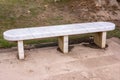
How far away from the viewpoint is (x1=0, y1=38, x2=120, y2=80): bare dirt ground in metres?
4.12

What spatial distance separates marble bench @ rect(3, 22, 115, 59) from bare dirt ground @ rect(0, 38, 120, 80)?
231mm

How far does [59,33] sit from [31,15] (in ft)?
9.41

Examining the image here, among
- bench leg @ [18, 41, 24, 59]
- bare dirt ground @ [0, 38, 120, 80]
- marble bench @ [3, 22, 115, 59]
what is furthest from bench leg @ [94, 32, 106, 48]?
bench leg @ [18, 41, 24, 59]

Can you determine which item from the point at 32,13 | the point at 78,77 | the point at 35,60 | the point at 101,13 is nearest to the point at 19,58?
the point at 35,60

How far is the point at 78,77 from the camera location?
13.4 feet

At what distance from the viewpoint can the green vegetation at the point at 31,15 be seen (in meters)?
6.70

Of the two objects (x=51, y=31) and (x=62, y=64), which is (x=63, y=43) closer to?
(x=51, y=31)

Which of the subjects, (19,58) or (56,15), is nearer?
(19,58)

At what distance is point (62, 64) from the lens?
452 centimetres

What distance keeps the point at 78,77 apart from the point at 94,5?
14.1ft

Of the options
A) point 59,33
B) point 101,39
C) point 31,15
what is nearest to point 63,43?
point 59,33

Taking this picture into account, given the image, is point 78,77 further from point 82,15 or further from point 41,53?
point 82,15

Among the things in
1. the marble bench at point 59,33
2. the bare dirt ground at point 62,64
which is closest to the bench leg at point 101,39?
the marble bench at point 59,33

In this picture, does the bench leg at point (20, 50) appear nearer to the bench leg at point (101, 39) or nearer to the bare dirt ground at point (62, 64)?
the bare dirt ground at point (62, 64)
